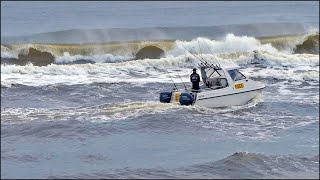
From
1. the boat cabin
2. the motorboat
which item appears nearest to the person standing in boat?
the motorboat

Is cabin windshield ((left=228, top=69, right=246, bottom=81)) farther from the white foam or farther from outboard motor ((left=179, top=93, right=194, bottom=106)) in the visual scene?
the white foam

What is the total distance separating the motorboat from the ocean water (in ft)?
1.16

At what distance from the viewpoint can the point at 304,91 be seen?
30844mm

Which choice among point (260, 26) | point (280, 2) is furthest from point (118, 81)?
point (280, 2)

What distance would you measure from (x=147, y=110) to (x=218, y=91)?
10.3ft

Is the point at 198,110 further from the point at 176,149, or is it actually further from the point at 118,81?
the point at 118,81

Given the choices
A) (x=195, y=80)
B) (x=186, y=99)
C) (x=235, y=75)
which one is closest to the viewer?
(x=186, y=99)

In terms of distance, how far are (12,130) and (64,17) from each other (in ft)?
169

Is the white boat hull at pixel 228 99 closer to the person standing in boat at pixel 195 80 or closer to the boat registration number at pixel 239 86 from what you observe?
the boat registration number at pixel 239 86

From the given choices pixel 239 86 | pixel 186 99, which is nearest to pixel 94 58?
pixel 239 86

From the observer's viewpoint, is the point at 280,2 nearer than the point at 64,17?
No

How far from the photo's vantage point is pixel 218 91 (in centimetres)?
2706

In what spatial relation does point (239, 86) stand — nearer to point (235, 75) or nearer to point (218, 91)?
point (235, 75)

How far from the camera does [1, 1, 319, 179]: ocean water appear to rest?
1881cm
